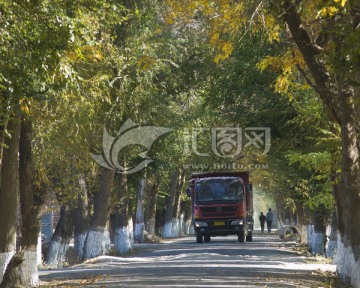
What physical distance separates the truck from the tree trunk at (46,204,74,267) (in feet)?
26.2

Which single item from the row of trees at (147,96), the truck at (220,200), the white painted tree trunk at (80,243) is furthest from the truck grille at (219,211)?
the white painted tree trunk at (80,243)

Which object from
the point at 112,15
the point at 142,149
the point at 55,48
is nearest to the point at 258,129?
the point at 142,149

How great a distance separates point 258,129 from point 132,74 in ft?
22.7

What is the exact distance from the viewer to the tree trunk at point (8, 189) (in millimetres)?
20766

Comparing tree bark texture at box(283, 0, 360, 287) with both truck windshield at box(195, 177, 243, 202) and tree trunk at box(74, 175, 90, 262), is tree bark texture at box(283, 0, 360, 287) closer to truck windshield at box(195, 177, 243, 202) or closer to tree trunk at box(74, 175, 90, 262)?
tree trunk at box(74, 175, 90, 262)

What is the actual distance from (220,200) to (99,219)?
1052cm

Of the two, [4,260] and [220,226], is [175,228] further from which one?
[4,260]

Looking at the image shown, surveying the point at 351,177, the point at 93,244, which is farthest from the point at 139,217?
the point at 351,177

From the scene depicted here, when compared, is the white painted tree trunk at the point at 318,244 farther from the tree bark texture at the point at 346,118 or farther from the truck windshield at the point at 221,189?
the tree bark texture at the point at 346,118

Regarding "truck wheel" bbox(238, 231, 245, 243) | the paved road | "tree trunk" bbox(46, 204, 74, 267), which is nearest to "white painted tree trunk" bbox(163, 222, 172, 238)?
"truck wheel" bbox(238, 231, 245, 243)

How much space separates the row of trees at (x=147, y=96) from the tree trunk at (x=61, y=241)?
0.07 meters

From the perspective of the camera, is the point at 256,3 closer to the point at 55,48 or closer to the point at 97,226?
the point at 55,48

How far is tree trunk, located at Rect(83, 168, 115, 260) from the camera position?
119ft

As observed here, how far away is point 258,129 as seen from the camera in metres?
35.1
